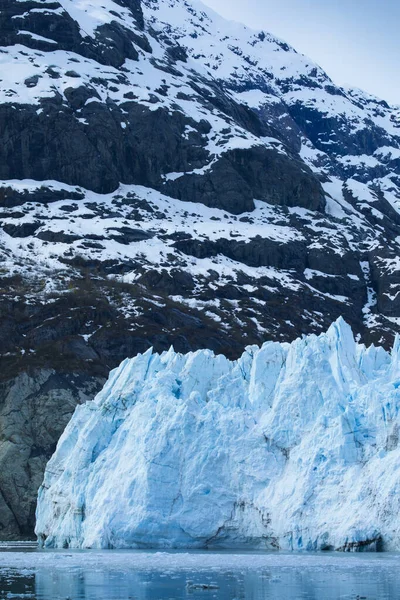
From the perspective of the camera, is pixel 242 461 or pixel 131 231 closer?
pixel 242 461

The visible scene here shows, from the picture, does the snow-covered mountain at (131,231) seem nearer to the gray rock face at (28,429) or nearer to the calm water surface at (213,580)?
the gray rock face at (28,429)

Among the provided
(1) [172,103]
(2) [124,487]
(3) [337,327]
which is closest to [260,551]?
(2) [124,487]

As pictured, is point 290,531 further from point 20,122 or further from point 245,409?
point 20,122

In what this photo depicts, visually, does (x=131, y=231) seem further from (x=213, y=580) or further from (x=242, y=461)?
(x=213, y=580)

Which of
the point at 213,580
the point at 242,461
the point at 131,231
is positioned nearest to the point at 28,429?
the point at 242,461

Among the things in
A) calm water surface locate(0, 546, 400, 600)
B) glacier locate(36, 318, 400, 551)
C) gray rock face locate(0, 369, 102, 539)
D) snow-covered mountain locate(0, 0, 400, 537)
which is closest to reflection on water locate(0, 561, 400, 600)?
calm water surface locate(0, 546, 400, 600)

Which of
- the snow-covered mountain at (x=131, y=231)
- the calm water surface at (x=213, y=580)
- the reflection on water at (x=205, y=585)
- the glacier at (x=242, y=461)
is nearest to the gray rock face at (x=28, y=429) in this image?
the snow-covered mountain at (x=131, y=231)
